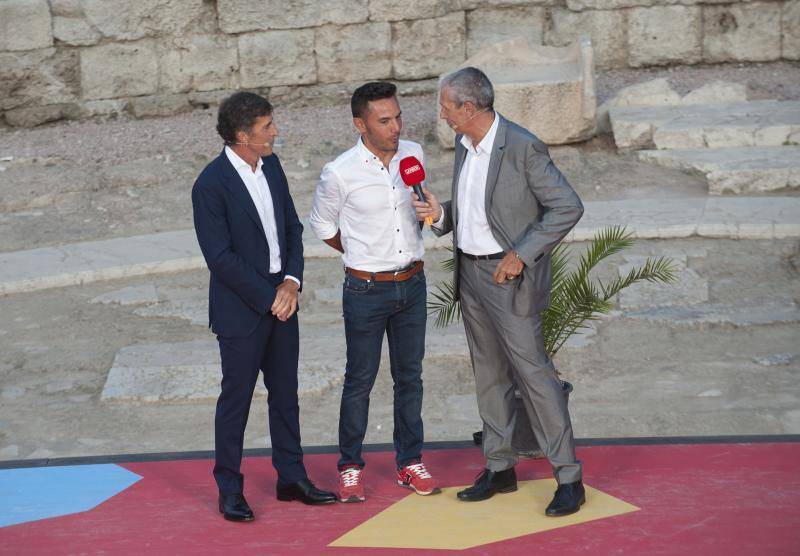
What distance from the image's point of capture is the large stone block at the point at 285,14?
1289 centimetres

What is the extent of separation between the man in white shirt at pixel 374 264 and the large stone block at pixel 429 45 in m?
8.14

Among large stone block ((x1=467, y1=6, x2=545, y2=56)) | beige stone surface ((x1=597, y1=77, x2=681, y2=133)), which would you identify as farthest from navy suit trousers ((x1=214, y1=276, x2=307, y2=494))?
large stone block ((x1=467, y1=6, x2=545, y2=56))

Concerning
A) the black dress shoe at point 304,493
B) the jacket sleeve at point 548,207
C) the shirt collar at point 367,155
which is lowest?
the black dress shoe at point 304,493

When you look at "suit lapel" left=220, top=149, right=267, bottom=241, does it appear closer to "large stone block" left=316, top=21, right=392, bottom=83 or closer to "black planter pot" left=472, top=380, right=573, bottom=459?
"black planter pot" left=472, top=380, right=573, bottom=459

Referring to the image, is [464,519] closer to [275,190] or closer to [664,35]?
[275,190]

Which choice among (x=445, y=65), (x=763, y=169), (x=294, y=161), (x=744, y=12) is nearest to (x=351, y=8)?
(x=445, y=65)

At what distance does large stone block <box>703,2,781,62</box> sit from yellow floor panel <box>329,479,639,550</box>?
8.97 m

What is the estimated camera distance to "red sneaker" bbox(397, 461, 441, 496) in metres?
5.16

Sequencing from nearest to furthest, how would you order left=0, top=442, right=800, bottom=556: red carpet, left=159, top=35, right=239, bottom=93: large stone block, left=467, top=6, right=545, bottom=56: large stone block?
left=0, top=442, right=800, bottom=556: red carpet → left=159, top=35, right=239, bottom=93: large stone block → left=467, top=6, right=545, bottom=56: large stone block

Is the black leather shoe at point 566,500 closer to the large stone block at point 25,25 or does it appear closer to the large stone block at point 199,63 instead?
the large stone block at point 199,63

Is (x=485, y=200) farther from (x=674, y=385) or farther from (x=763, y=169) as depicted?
(x=763, y=169)

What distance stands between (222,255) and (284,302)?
317 mm

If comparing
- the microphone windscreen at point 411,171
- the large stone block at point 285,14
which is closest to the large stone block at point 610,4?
the large stone block at point 285,14

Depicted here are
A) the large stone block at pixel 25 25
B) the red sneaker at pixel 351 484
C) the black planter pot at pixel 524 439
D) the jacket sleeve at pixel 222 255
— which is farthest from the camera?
the large stone block at pixel 25 25
